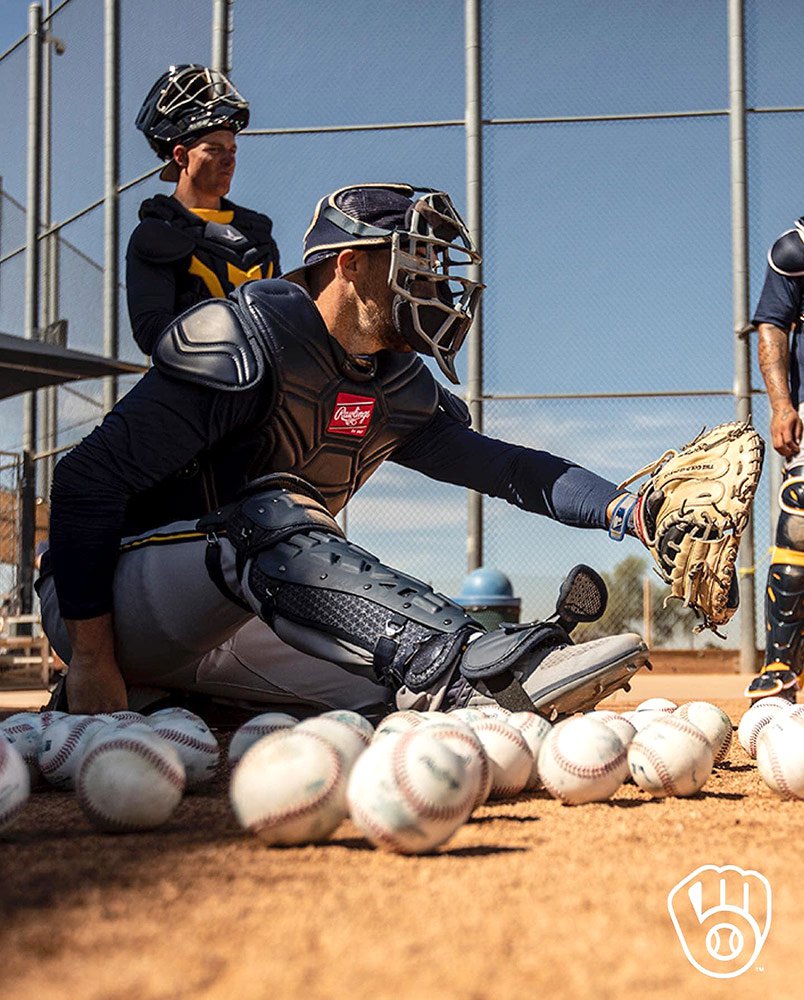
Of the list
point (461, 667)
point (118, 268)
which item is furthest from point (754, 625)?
point (461, 667)

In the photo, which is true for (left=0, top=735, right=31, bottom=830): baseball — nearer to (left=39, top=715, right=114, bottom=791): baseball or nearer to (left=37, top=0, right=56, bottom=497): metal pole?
(left=39, top=715, right=114, bottom=791): baseball

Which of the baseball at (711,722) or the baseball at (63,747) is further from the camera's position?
the baseball at (711,722)

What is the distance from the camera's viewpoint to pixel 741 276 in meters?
9.95

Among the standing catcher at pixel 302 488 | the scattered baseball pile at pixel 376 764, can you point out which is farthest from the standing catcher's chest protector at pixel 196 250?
the scattered baseball pile at pixel 376 764

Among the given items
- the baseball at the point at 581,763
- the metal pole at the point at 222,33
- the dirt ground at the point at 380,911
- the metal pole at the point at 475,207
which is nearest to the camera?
the dirt ground at the point at 380,911

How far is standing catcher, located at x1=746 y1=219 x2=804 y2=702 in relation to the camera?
4.81 metres

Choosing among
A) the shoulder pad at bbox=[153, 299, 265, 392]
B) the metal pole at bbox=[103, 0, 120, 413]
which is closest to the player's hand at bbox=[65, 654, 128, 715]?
the shoulder pad at bbox=[153, 299, 265, 392]

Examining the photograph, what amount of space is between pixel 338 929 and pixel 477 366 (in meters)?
8.71

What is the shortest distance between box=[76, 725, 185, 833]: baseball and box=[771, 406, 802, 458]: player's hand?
11.4 feet

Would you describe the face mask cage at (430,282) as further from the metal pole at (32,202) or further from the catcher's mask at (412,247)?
the metal pole at (32,202)

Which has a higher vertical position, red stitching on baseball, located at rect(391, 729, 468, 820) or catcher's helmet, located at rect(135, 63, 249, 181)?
catcher's helmet, located at rect(135, 63, 249, 181)

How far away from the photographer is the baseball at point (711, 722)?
2.99 metres

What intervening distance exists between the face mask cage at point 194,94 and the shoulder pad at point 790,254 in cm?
231

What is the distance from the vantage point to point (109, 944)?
134 centimetres
